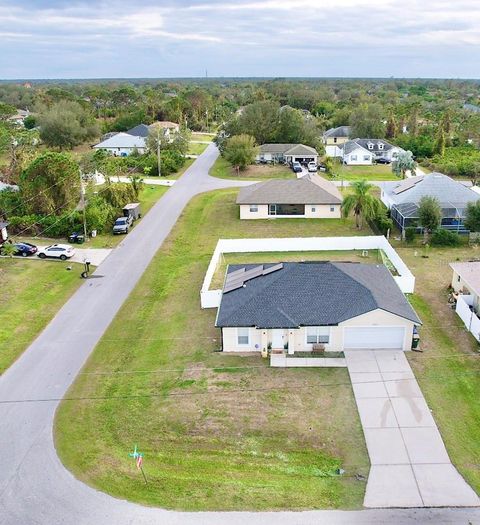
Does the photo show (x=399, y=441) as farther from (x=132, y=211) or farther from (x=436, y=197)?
(x=132, y=211)

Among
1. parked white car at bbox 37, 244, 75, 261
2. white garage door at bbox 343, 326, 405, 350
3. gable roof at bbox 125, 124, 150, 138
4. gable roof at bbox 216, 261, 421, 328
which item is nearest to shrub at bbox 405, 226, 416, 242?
gable roof at bbox 216, 261, 421, 328

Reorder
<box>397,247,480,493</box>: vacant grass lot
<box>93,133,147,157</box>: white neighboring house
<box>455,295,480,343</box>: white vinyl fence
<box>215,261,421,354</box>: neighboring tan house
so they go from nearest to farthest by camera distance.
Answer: <box>397,247,480,493</box>: vacant grass lot, <box>215,261,421,354</box>: neighboring tan house, <box>455,295,480,343</box>: white vinyl fence, <box>93,133,147,157</box>: white neighboring house

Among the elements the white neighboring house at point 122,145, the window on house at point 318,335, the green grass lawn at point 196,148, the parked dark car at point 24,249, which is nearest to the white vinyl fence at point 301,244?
Result: the parked dark car at point 24,249

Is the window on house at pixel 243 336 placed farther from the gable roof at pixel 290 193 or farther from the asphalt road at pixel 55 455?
the gable roof at pixel 290 193

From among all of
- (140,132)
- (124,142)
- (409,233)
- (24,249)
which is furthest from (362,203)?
(140,132)

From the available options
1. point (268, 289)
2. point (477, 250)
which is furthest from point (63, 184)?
point (477, 250)

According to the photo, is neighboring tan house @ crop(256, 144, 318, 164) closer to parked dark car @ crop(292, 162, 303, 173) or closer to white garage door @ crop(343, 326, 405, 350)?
parked dark car @ crop(292, 162, 303, 173)
